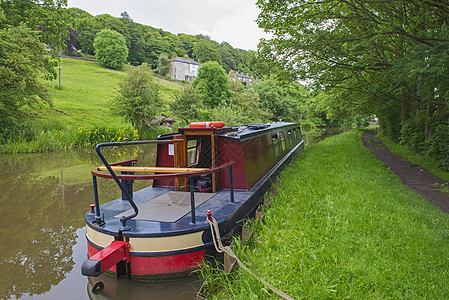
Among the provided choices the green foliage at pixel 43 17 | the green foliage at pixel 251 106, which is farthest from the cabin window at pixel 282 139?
the green foliage at pixel 251 106

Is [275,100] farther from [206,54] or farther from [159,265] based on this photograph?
[206,54]

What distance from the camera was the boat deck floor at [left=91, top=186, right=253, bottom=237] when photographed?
3.45 m

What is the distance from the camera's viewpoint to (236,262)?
3.05m

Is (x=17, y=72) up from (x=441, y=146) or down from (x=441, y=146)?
up

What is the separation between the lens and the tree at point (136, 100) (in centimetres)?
1964

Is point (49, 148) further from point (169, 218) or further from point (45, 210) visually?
point (169, 218)

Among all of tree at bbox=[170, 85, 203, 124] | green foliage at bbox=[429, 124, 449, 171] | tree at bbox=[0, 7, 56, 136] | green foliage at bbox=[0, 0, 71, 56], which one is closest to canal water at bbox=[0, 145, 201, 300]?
tree at bbox=[0, 7, 56, 136]

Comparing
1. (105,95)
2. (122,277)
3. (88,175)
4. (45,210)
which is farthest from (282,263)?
(105,95)

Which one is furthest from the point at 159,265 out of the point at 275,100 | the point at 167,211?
the point at 275,100

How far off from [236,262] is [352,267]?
1.21 m

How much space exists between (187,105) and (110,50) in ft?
125

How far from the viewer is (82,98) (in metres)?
27.9

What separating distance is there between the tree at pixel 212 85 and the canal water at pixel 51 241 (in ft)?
92.1

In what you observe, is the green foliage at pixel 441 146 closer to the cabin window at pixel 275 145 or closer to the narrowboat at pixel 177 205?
the cabin window at pixel 275 145
